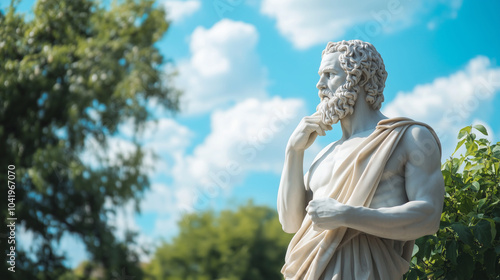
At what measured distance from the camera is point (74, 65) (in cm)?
902

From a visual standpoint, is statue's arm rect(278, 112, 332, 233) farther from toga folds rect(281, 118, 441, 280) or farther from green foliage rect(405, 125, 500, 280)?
green foliage rect(405, 125, 500, 280)

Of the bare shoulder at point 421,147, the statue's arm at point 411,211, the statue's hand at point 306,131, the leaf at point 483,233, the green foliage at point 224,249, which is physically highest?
the green foliage at point 224,249

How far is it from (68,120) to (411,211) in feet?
24.3

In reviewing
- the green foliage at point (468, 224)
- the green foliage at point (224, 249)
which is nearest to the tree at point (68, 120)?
the green foliage at point (468, 224)

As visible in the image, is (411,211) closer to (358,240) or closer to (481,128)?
(358,240)

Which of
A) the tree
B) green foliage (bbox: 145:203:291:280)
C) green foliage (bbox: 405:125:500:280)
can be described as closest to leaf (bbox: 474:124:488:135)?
green foliage (bbox: 405:125:500:280)

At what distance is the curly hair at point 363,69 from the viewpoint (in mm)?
2668

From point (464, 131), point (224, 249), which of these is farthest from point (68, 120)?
point (224, 249)

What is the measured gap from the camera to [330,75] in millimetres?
2752

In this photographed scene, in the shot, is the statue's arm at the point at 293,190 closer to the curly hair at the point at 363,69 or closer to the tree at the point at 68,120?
the curly hair at the point at 363,69

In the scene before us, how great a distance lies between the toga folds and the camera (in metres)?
2.46

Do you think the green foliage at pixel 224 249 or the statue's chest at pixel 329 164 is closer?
the statue's chest at pixel 329 164

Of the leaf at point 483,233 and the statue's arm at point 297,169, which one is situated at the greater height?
the statue's arm at point 297,169

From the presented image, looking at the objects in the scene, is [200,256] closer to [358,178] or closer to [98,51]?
[98,51]
